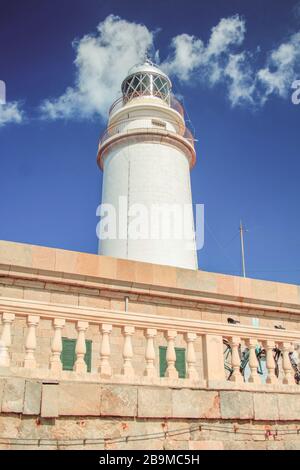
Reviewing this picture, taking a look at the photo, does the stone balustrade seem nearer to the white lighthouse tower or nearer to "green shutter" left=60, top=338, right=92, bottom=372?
"green shutter" left=60, top=338, right=92, bottom=372

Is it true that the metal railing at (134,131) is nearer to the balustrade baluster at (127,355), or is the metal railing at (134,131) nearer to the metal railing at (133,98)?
the metal railing at (133,98)

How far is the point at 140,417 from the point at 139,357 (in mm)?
3060

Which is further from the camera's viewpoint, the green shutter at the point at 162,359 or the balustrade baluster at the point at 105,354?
the green shutter at the point at 162,359

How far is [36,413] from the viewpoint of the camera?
528cm

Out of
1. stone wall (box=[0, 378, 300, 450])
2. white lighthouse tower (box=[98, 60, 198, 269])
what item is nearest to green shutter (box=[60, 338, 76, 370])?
stone wall (box=[0, 378, 300, 450])

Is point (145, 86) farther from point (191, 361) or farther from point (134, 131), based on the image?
point (191, 361)

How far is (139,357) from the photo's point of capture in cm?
880

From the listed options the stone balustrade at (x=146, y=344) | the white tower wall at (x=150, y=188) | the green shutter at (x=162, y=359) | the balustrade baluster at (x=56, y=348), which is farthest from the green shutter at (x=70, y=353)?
the white tower wall at (x=150, y=188)

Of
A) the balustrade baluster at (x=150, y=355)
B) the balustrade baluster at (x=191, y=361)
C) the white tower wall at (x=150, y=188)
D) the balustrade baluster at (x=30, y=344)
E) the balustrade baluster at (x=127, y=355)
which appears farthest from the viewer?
the white tower wall at (x=150, y=188)

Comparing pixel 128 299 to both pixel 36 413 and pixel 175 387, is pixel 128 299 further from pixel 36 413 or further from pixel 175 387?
pixel 36 413

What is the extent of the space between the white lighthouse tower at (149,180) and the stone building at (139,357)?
870 centimetres

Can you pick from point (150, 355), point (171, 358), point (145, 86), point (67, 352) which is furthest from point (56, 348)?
point (145, 86)

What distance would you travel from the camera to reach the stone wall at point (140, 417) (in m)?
5.27
